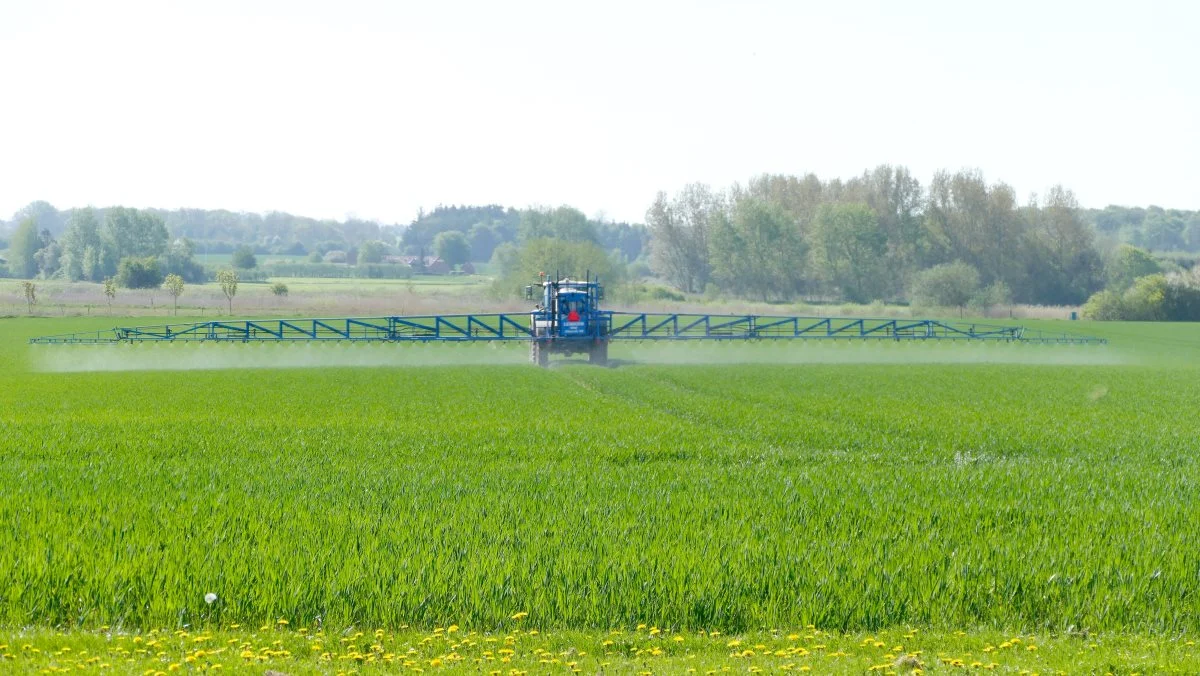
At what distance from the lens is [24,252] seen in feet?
617

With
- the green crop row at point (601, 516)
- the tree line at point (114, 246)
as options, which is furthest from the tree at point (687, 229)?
the green crop row at point (601, 516)

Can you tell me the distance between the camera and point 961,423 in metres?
27.6

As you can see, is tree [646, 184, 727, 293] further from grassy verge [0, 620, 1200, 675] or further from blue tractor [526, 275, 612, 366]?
grassy verge [0, 620, 1200, 675]

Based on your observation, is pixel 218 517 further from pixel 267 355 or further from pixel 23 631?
pixel 267 355

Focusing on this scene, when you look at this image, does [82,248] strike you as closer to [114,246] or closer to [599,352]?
[114,246]

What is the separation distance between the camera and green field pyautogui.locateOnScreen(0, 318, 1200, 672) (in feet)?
35.1

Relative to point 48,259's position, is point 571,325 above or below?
below

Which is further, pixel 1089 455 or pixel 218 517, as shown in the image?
pixel 1089 455

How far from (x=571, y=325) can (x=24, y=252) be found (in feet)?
526

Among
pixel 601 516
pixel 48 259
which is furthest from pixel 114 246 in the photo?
pixel 601 516

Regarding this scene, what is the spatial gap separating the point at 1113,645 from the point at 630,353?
42.9 meters

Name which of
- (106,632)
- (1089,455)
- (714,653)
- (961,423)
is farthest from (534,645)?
(961,423)

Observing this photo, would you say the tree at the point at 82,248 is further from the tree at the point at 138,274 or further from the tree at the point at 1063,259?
the tree at the point at 1063,259

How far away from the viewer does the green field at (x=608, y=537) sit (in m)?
10.7
